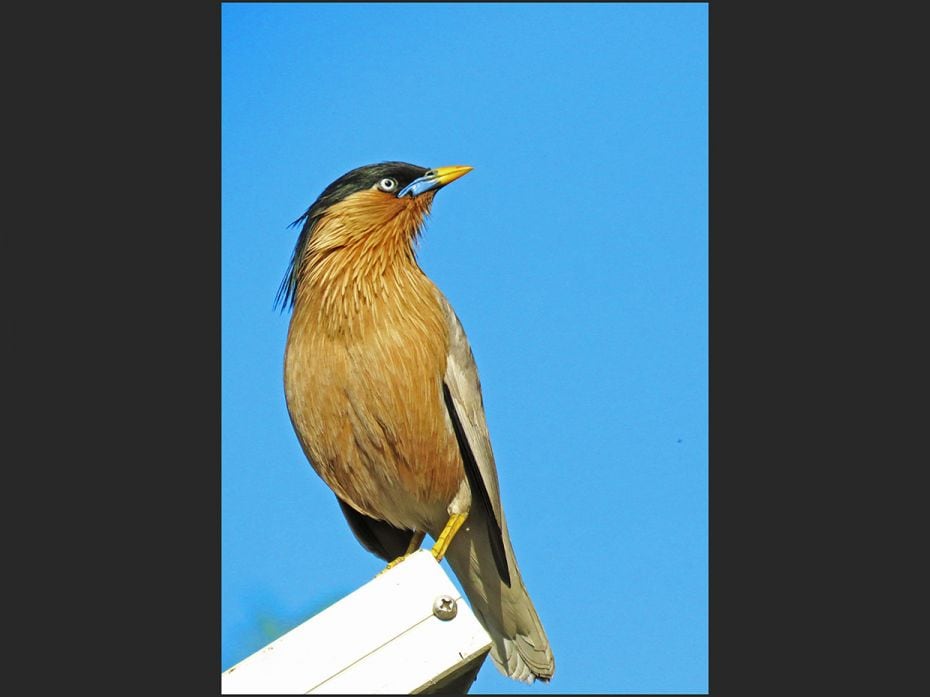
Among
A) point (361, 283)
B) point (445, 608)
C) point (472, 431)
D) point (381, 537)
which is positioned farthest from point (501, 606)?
point (445, 608)

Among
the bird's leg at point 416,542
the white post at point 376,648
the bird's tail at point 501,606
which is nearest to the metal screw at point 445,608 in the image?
the white post at point 376,648

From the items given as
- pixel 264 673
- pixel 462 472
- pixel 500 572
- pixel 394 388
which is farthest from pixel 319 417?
pixel 264 673

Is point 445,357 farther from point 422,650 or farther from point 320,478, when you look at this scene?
point 422,650

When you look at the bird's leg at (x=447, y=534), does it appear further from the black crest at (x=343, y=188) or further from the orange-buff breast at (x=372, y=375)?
the black crest at (x=343, y=188)

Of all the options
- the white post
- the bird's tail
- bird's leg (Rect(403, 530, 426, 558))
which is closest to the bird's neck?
the bird's tail

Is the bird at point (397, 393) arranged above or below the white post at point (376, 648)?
above

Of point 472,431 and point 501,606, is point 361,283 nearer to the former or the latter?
point 472,431
